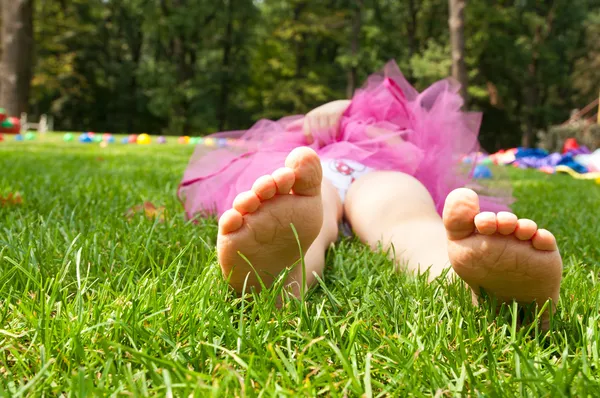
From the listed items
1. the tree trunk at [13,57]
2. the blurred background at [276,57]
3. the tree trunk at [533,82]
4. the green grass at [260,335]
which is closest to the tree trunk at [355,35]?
the blurred background at [276,57]

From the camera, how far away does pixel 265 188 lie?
3.07 feet

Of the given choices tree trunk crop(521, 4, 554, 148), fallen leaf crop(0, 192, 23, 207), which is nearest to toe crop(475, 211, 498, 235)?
fallen leaf crop(0, 192, 23, 207)

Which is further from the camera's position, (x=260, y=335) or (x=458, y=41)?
(x=458, y=41)

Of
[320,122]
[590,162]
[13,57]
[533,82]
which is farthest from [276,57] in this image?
[320,122]

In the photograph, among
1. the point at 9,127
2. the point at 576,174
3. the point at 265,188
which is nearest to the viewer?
the point at 265,188

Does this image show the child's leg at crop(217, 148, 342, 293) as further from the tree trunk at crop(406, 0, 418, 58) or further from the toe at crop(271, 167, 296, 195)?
the tree trunk at crop(406, 0, 418, 58)

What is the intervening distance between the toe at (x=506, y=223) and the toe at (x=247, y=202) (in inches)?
16.9

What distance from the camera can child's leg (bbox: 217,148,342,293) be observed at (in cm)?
94

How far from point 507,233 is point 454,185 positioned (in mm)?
1010

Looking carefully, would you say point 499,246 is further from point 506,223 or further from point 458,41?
point 458,41

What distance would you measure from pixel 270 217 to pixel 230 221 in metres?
0.08

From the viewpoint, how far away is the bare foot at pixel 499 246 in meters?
0.83

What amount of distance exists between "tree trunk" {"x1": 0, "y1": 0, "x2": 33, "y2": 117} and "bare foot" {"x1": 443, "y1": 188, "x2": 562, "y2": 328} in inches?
432

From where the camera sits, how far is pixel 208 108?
1928 centimetres
